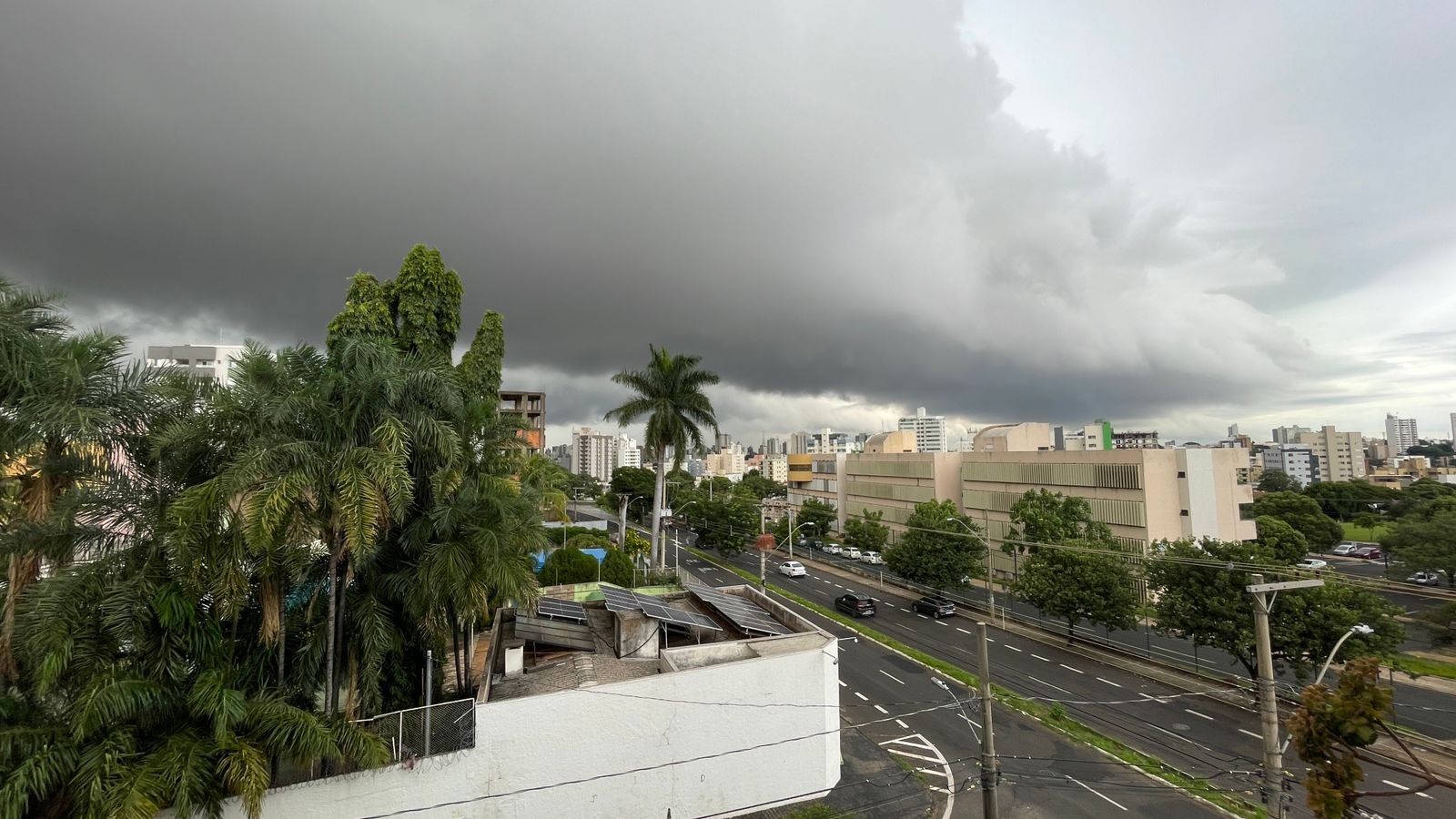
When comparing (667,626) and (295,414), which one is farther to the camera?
(667,626)

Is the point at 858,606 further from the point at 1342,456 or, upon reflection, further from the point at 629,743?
the point at 1342,456

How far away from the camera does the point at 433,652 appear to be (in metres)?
14.8

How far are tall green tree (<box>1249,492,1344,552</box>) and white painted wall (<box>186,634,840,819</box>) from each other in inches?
2531

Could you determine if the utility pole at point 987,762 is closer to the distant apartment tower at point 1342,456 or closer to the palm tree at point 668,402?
the palm tree at point 668,402

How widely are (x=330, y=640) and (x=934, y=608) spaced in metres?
35.9

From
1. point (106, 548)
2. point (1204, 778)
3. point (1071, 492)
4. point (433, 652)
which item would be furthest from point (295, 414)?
point (1071, 492)

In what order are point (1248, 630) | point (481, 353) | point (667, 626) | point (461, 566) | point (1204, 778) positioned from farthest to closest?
point (1248, 630)
point (481, 353)
point (667, 626)
point (1204, 778)
point (461, 566)

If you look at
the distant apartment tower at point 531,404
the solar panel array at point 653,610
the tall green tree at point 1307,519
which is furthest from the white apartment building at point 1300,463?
the solar panel array at point 653,610

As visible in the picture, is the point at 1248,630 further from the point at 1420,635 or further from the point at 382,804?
the point at 382,804

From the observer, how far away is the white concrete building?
39.8ft

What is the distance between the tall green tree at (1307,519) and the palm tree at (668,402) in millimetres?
58883

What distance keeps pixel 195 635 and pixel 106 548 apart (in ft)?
8.20

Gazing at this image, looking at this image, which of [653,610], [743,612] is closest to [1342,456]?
[743,612]

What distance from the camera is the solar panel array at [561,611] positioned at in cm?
1958
